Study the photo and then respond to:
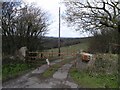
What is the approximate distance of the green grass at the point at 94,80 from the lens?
12859 mm

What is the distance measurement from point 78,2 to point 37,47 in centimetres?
754

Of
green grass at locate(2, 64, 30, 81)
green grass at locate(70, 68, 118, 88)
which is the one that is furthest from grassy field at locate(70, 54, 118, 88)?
green grass at locate(2, 64, 30, 81)

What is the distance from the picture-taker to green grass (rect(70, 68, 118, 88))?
1286 cm

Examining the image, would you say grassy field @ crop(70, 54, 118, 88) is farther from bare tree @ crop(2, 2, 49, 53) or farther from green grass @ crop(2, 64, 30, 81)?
bare tree @ crop(2, 2, 49, 53)

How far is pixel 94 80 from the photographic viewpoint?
1470cm

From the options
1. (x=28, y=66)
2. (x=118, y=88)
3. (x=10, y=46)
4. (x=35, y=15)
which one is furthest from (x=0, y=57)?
(x=118, y=88)

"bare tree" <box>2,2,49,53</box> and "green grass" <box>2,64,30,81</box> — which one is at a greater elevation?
"bare tree" <box>2,2,49,53</box>

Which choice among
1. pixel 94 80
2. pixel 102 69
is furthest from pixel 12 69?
pixel 94 80

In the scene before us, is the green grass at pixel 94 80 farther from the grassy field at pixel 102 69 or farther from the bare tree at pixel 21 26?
the bare tree at pixel 21 26

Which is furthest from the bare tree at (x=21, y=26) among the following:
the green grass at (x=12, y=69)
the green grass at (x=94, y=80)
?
the green grass at (x=94, y=80)

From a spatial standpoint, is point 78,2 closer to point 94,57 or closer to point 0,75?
point 94,57

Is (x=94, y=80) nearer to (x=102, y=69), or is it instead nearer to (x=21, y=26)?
(x=102, y=69)

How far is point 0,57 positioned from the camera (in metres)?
21.5

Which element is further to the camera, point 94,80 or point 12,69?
point 12,69
